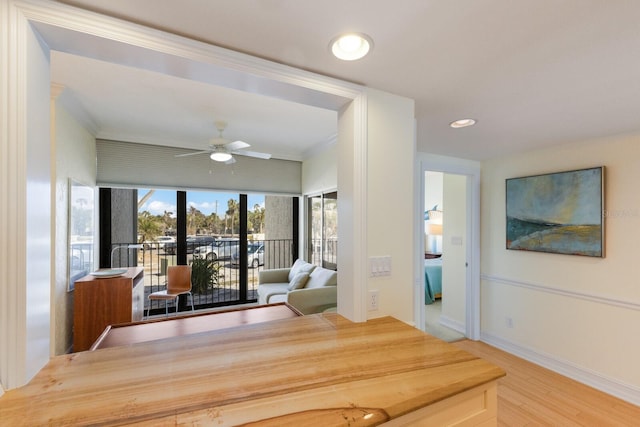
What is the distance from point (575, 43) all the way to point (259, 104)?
7.71 feet

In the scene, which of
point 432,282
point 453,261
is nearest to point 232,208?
point 453,261

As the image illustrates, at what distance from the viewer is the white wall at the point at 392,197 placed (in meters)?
1.48

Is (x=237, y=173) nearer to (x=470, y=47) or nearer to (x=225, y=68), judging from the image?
(x=225, y=68)

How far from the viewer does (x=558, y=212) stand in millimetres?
2727

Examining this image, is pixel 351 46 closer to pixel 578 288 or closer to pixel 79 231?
pixel 578 288

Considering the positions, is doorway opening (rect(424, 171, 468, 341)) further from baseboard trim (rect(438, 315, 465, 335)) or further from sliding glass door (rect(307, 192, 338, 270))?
sliding glass door (rect(307, 192, 338, 270))

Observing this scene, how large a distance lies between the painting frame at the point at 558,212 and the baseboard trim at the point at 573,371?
41.3 inches

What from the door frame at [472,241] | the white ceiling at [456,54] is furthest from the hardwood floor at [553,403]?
the white ceiling at [456,54]

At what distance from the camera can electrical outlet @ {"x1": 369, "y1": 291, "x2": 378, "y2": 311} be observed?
4.82ft

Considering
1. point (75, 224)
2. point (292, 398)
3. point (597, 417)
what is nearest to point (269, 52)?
point (292, 398)

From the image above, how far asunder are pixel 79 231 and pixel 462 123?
3.97 meters

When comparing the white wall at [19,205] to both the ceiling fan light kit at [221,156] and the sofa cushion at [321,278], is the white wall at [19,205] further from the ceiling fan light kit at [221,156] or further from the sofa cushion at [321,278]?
the sofa cushion at [321,278]

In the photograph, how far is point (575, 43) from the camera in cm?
111

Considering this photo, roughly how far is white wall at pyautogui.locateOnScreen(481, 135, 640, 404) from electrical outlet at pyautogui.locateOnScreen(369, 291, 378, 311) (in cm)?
238
